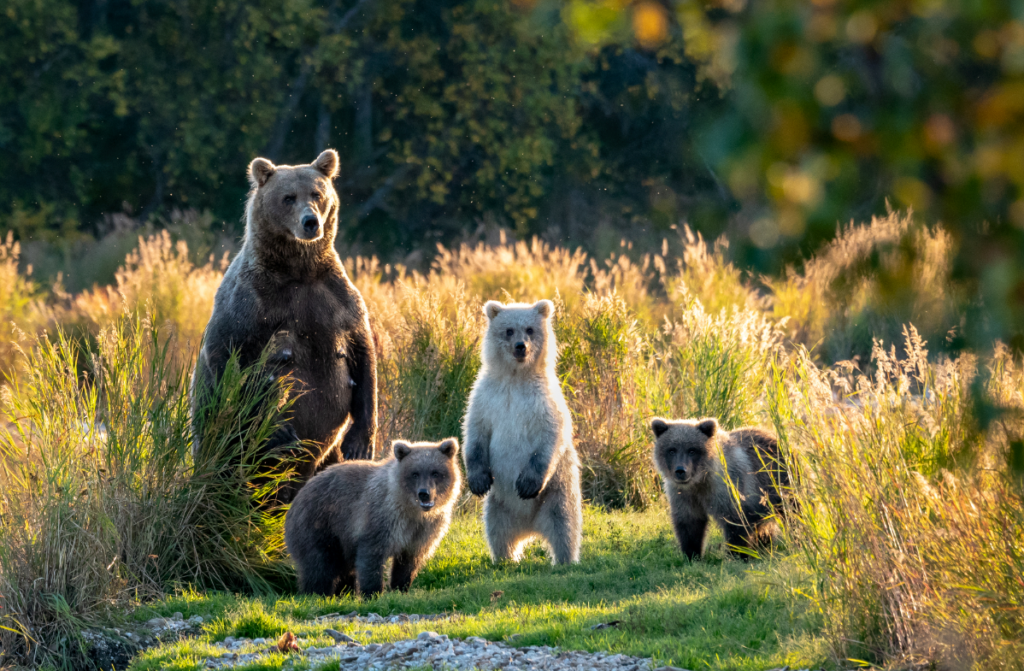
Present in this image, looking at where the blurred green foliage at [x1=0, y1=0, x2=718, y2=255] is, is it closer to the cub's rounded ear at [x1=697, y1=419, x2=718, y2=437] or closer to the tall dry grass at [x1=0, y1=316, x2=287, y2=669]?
the cub's rounded ear at [x1=697, y1=419, x2=718, y2=437]

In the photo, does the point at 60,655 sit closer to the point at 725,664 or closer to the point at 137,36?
the point at 725,664

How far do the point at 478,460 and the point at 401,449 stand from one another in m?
0.85

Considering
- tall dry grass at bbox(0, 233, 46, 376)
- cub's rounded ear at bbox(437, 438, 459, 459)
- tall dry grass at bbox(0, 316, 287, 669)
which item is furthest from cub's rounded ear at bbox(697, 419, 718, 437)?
tall dry grass at bbox(0, 233, 46, 376)

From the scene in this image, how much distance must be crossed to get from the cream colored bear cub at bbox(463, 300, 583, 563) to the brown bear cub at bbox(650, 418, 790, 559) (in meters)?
0.70

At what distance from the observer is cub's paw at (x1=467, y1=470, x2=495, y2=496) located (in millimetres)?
7539

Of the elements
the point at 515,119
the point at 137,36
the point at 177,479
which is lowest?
the point at 177,479

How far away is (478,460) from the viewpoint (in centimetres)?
761

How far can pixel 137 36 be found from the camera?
83.8 ft

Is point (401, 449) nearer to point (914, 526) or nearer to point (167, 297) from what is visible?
point (914, 526)

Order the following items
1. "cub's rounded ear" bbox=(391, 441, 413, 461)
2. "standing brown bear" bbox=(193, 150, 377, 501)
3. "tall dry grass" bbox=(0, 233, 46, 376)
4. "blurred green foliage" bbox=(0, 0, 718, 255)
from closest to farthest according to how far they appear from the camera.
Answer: "cub's rounded ear" bbox=(391, 441, 413, 461), "standing brown bear" bbox=(193, 150, 377, 501), "tall dry grass" bbox=(0, 233, 46, 376), "blurred green foliage" bbox=(0, 0, 718, 255)

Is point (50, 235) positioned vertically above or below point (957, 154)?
above

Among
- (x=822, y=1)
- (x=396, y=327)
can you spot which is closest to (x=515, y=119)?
(x=396, y=327)

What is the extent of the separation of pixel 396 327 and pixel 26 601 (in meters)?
5.35

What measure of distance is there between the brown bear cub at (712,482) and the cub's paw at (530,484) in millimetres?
794
